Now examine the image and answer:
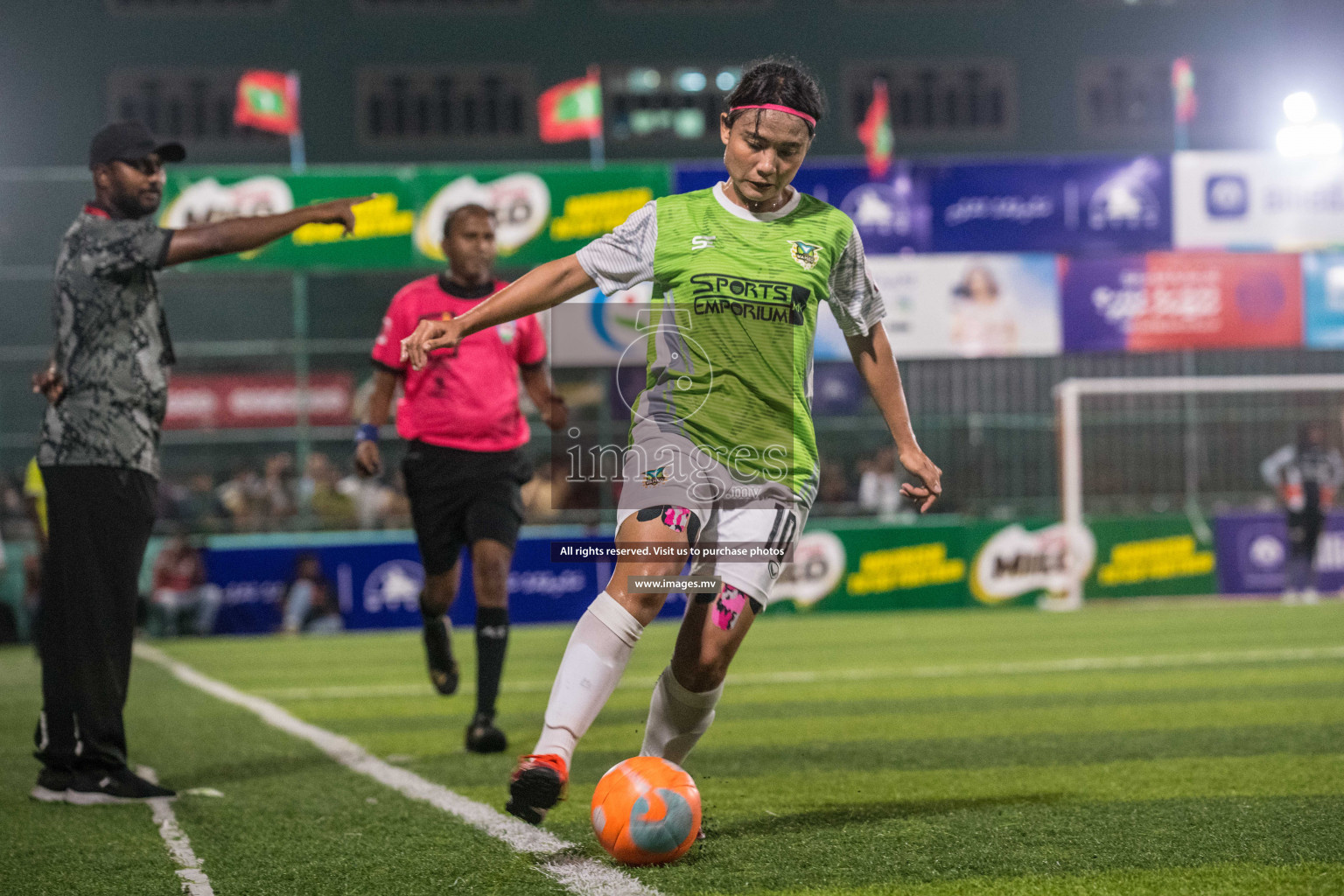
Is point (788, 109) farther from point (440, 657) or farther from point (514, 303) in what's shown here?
point (440, 657)

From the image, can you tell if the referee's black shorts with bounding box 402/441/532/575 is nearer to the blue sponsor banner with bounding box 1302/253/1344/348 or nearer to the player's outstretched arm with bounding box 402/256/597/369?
the player's outstretched arm with bounding box 402/256/597/369

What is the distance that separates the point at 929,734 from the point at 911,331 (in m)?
13.0

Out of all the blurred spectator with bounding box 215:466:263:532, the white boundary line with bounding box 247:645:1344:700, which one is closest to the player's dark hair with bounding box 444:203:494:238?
the white boundary line with bounding box 247:645:1344:700

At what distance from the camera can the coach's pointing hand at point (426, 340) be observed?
3.79m

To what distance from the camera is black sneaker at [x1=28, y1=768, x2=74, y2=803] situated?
18.0 feet

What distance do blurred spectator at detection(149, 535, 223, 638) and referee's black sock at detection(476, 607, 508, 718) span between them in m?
10.7

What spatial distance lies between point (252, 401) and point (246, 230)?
20.7 m

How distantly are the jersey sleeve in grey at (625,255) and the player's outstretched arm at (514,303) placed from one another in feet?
0.11

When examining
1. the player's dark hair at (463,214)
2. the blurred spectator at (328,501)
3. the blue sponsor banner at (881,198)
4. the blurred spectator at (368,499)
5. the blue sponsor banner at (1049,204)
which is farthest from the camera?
the blue sponsor banner at (1049,204)

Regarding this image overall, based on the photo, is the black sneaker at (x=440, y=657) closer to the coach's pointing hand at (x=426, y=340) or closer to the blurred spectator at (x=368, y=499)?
the coach's pointing hand at (x=426, y=340)

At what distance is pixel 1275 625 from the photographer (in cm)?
1439

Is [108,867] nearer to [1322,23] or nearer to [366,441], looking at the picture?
[366,441]

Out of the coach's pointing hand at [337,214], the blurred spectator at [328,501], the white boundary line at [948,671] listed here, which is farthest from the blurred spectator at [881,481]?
the coach's pointing hand at [337,214]

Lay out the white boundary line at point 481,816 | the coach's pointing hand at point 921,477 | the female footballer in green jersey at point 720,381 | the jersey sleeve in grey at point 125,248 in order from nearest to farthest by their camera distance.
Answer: the white boundary line at point 481,816 → the female footballer in green jersey at point 720,381 → the coach's pointing hand at point 921,477 → the jersey sleeve in grey at point 125,248
